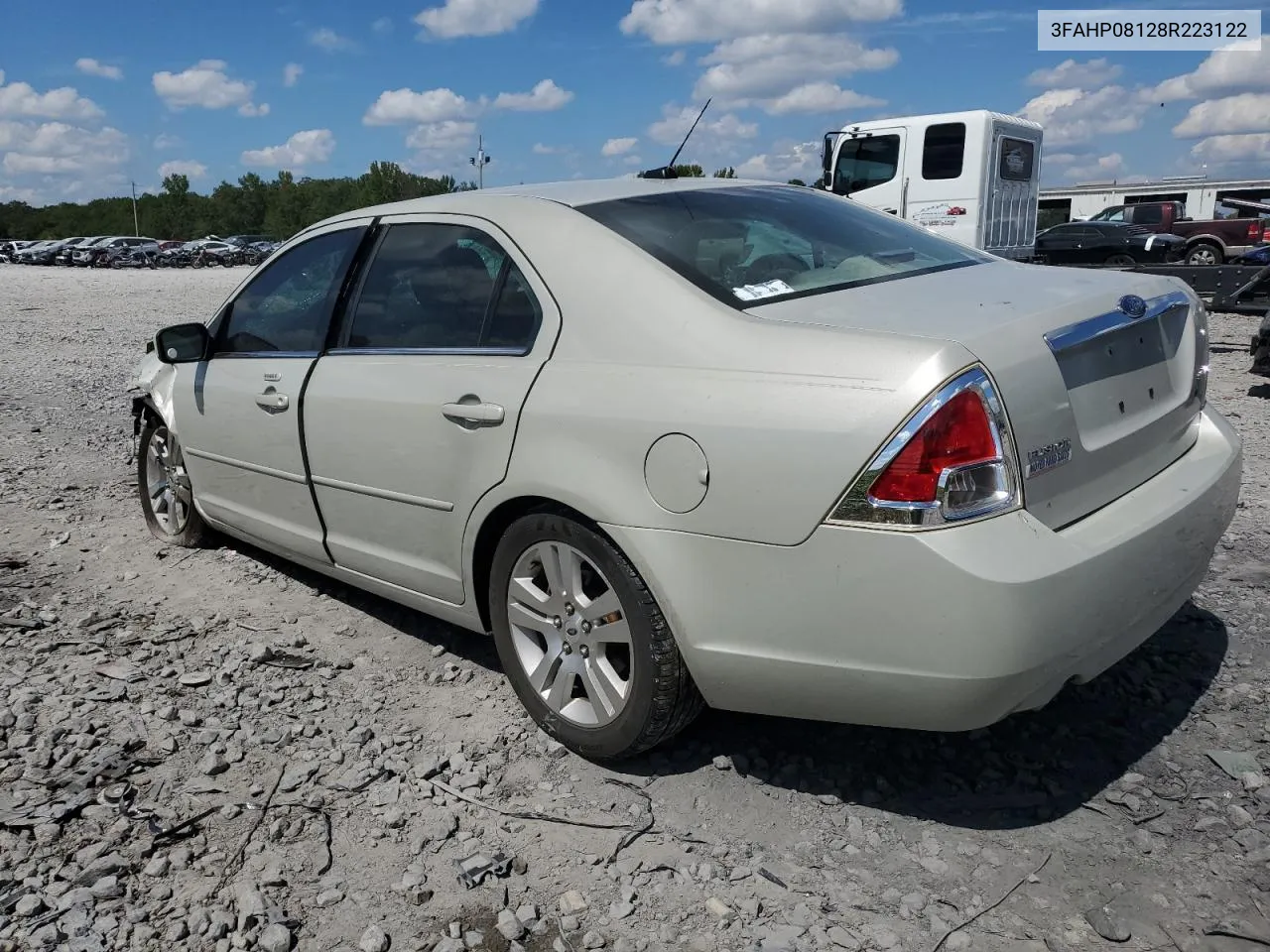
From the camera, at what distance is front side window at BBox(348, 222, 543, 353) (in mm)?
3129

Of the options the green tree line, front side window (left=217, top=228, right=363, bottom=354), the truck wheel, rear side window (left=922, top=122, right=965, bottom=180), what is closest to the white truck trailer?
rear side window (left=922, top=122, right=965, bottom=180)

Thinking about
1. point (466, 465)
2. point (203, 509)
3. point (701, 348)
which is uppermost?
point (701, 348)

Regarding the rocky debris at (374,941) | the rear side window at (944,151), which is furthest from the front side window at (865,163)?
the rocky debris at (374,941)

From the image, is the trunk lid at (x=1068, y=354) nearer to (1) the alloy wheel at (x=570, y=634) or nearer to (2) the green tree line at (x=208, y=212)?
(1) the alloy wheel at (x=570, y=634)

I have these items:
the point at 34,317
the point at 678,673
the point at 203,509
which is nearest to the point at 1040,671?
the point at 678,673

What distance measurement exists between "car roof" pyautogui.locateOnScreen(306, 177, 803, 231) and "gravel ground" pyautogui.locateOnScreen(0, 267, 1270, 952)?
1.62m

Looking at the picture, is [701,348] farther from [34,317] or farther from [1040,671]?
[34,317]

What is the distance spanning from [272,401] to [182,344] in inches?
29.8

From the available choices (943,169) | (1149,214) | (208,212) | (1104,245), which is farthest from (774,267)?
(208,212)

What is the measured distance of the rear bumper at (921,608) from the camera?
2.24 metres

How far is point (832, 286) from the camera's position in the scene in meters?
2.86

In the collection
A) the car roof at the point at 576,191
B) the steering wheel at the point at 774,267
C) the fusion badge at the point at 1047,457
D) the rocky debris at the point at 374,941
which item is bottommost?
the rocky debris at the point at 374,941

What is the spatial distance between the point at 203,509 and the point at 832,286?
3.17 meters

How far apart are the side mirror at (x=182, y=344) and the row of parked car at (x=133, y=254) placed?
163 ft
